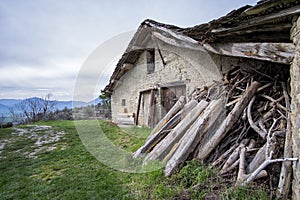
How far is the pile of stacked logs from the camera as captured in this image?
2.28 meters

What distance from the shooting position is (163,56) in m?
6.73

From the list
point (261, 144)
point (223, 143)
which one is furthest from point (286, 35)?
point (223, 143)

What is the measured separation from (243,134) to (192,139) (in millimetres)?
854

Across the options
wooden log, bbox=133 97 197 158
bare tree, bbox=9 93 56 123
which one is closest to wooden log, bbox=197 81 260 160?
wooden log, bbox=133 97 197 158

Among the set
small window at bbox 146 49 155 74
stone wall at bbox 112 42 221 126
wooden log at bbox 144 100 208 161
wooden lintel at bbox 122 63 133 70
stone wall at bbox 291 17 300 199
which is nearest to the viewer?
stone wall at bbox 291 17 300 199

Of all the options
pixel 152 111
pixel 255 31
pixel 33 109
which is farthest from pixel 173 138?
pixel 33 109

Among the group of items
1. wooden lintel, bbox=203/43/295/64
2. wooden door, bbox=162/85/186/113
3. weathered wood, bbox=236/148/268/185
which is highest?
wooden lintel, bbox=203/43/295/64

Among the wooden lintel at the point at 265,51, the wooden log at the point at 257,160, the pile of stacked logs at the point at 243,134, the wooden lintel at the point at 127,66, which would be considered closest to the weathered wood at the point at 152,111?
the wooden lintel at the point at 127,66

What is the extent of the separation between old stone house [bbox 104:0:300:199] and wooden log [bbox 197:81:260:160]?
718mm

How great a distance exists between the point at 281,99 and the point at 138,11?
24.4ft

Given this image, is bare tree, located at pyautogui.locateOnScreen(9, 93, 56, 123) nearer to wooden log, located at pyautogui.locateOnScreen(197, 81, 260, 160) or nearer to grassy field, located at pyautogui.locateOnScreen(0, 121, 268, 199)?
grassy field, located at pyautogui.locateOnScreen(0, 121, 268, 199)

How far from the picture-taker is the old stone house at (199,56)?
209 centimetres

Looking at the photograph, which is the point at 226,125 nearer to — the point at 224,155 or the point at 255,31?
the point at 224,155

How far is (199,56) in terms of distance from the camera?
201 inches
